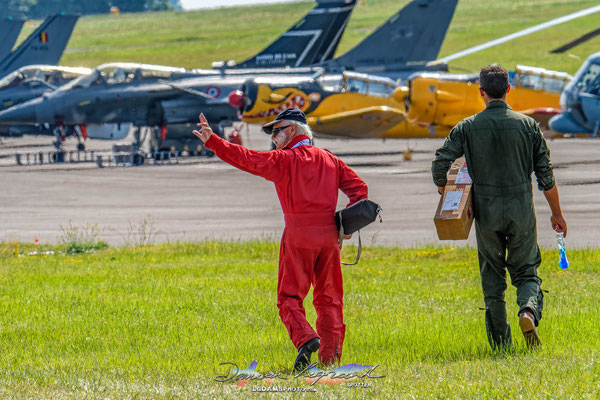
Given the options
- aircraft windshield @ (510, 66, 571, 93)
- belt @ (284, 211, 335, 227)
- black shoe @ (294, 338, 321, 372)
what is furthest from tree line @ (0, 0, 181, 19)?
black shoe @ (294, 338, 321, 372)

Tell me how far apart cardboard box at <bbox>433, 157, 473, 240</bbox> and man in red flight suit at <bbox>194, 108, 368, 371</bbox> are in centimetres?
73

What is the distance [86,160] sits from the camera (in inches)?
1335

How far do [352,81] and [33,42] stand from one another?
2187 centimetres

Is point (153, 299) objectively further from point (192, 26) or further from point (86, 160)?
point (192, 26)

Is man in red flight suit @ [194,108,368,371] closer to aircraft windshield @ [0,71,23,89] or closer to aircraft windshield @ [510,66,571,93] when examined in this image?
aircraft windshield @ [510,66,571,93]

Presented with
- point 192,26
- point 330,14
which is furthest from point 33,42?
point 192,26

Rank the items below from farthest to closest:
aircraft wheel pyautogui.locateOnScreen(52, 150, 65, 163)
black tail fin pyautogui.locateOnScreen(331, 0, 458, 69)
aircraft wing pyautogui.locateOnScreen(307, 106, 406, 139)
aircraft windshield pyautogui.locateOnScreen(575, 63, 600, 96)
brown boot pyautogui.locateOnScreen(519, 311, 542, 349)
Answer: black tail fin pyautogui.locateOnScreen(331, 0, 458, 69) < aircraft wheel pyautogui.locateOnScreen(52, 150, 65, 163) < aircraft wing pyautogui.locateOnScreen(307, 106, 406, 139) < aircraft windshield pyautogui.locateOnScreen(575, 63, 600, 96) < brown boot pyautogui.locateOnScreen(519, 311, 542, 349)

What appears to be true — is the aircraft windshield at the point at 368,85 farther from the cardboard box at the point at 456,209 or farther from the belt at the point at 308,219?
the belt at the point at 308,219

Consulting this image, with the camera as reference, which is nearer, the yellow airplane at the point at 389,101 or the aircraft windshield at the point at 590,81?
the aircraft windshield at the point at 590,81

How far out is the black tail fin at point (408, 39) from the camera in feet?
133

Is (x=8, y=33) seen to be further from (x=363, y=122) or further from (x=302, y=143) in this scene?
(x=302, y=143)

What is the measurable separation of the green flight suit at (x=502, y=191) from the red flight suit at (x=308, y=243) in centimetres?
84

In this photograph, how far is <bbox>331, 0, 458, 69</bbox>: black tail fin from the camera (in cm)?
4041

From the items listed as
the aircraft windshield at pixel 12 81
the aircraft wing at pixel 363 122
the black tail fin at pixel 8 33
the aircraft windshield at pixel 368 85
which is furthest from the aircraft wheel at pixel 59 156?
the black tail fin at pixel 8 33
